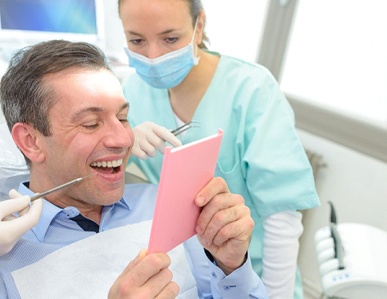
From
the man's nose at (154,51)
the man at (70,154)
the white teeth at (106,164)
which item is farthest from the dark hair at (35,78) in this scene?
the man's nose at (154,51)

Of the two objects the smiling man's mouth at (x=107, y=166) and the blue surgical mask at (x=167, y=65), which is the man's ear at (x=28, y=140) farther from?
the blue surgical mask at (x=167, y=65)

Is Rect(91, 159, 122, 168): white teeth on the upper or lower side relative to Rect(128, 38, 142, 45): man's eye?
lower

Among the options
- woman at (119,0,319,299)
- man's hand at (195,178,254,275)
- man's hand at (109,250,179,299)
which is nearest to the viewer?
man's hand at (109,250,179,299)

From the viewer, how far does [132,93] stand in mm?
1503

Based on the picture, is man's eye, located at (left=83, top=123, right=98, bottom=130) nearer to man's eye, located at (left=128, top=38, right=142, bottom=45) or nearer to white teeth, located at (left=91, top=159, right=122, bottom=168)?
white teeth, located at (left=91, top=159, right=122, bottom=168)

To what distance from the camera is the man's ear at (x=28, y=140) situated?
1.03 meters

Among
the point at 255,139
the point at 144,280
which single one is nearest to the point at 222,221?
the point at 144,280

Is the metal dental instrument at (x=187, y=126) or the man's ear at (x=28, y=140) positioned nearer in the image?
the man's ear at (x=28, y=140)

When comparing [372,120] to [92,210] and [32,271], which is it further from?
[32,271]

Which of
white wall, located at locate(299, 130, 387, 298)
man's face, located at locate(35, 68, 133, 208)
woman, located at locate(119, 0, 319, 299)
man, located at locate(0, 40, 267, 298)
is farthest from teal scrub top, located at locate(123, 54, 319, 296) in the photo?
white wall, located at locate(299, 130, 387, 298)

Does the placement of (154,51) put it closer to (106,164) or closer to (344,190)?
(106,164)

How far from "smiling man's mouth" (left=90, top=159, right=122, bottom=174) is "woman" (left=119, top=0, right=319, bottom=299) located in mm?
214

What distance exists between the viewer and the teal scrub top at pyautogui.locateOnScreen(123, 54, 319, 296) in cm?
121

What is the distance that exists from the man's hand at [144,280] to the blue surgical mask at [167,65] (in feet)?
2.43
